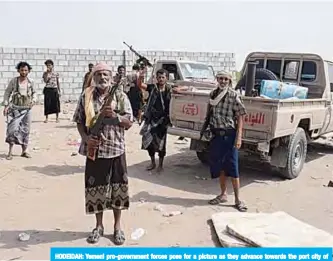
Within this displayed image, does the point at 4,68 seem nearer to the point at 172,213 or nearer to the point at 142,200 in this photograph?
the point at 142,200

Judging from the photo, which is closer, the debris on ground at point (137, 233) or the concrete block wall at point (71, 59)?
the debris on ground at point (137, 233)

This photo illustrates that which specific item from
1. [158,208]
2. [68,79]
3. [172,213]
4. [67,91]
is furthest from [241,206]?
[68,79]

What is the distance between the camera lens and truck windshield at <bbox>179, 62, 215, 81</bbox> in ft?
40.8

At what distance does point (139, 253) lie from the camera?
369 centimetres

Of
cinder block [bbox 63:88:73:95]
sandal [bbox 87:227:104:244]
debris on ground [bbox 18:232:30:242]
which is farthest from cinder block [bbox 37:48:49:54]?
sandal [bbox 87:227:104:244]

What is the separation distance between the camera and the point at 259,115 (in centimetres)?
568

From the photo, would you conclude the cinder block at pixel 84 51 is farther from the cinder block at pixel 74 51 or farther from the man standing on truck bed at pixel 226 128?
the man standing on truck bed at pixel 226 128

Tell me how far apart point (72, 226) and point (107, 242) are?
1.92 ft

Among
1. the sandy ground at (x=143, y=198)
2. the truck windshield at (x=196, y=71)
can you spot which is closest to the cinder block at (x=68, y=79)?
the truck windshield at (x=196, y=71)

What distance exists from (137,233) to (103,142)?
1020 millimetres

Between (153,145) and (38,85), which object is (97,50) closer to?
(38,85)

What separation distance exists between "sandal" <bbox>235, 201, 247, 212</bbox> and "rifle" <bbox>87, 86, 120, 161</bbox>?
6.61ft

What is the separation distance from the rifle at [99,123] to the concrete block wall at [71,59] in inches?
509

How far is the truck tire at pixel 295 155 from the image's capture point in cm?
629
